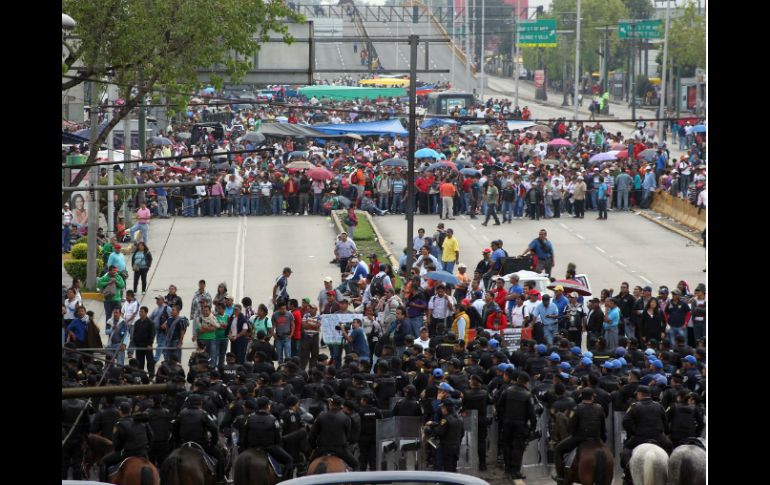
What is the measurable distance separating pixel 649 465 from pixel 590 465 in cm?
64

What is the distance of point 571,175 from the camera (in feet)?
142

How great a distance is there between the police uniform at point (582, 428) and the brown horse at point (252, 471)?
324 cm

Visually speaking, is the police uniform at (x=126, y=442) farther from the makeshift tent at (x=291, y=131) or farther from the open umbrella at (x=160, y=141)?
the open umbrella at (x=160, y=141)

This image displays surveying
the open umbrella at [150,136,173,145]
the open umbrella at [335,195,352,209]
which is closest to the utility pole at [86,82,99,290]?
the open umbrella at [335,195,352,209]

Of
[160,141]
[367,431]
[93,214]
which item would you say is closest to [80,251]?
[93,214]

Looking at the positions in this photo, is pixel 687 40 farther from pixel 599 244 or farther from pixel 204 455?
pixel 204 455

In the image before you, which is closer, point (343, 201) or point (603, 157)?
point (343, 201)

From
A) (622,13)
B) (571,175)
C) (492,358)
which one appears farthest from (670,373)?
(622,13)

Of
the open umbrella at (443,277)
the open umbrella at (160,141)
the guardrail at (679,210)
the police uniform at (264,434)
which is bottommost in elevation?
the police uniform at (264,434)

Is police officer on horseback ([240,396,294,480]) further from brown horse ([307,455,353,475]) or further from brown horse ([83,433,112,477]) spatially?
brown horse ([83,433,112,477])

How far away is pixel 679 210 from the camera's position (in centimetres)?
4194

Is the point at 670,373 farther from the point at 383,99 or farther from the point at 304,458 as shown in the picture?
the point at 383,99

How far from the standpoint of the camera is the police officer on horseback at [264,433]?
53.3ft

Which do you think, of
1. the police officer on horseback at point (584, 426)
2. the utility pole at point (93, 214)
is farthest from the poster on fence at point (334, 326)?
the utility pole at point (93, 214)
